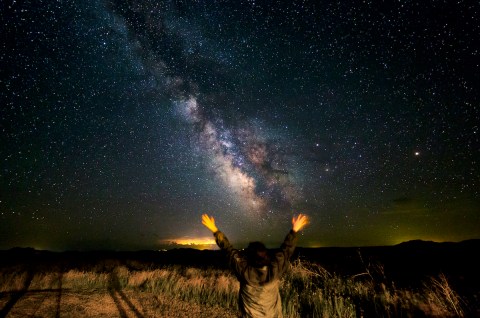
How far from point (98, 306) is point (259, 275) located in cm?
658

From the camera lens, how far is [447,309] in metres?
5.65

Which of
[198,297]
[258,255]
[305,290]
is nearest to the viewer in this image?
[258,255]

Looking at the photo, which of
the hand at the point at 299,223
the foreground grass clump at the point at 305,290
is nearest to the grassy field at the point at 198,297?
the foreground grass clump at the point at 305,290

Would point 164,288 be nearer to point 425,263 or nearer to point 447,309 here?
point 447,309

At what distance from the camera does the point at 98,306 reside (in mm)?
7840

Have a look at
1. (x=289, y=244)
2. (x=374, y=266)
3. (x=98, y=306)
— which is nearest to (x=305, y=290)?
(x=374, y=266)

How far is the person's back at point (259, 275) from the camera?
11.0 ft

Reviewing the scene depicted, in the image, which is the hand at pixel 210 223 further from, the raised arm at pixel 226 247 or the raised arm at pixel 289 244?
the raised arm at pixel 289 244

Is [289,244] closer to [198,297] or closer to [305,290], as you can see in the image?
[305,290]

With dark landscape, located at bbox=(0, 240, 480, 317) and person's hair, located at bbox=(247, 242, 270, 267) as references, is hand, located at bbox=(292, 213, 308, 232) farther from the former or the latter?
dark landscape, located at bbox=(0, 240, 480, 317)

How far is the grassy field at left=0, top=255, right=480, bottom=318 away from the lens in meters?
6.10

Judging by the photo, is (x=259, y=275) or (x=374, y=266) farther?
(x=374, y=266)

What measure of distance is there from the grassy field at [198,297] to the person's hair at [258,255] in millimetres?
3642

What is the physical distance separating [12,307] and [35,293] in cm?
200
